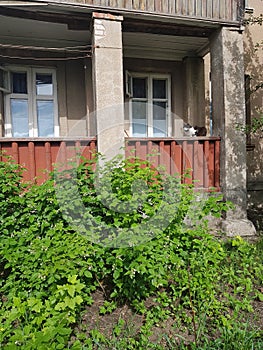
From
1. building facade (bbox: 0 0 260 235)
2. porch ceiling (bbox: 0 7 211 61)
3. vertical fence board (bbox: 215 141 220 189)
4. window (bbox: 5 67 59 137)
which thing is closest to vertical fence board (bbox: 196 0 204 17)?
building facade (bbox: 0 0 260 235)

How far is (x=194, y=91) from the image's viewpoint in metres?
6.27

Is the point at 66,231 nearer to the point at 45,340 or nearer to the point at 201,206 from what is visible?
the point at 45,340

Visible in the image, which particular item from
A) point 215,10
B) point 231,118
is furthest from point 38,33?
point 231,118

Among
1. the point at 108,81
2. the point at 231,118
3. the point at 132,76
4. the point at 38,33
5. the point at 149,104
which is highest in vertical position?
the point at 38,33

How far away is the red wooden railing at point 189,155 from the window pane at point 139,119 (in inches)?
78.8

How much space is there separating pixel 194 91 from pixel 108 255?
192 inches

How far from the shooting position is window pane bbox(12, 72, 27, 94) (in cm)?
582

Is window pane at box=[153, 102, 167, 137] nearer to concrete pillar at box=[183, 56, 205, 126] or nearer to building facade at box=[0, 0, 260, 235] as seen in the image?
building facade at box=[0, 0, 260, 235]

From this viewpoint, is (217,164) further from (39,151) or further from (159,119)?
(39,151)

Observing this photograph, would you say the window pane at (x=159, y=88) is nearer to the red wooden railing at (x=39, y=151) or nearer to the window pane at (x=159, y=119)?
the window pane at (x=159, y=119)

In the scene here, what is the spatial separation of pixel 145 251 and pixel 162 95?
16.7 feet

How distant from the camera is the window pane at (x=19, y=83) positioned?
19.1ft

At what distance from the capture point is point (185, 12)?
4480 mm

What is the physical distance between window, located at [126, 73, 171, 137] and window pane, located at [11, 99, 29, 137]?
2341 millimetres
